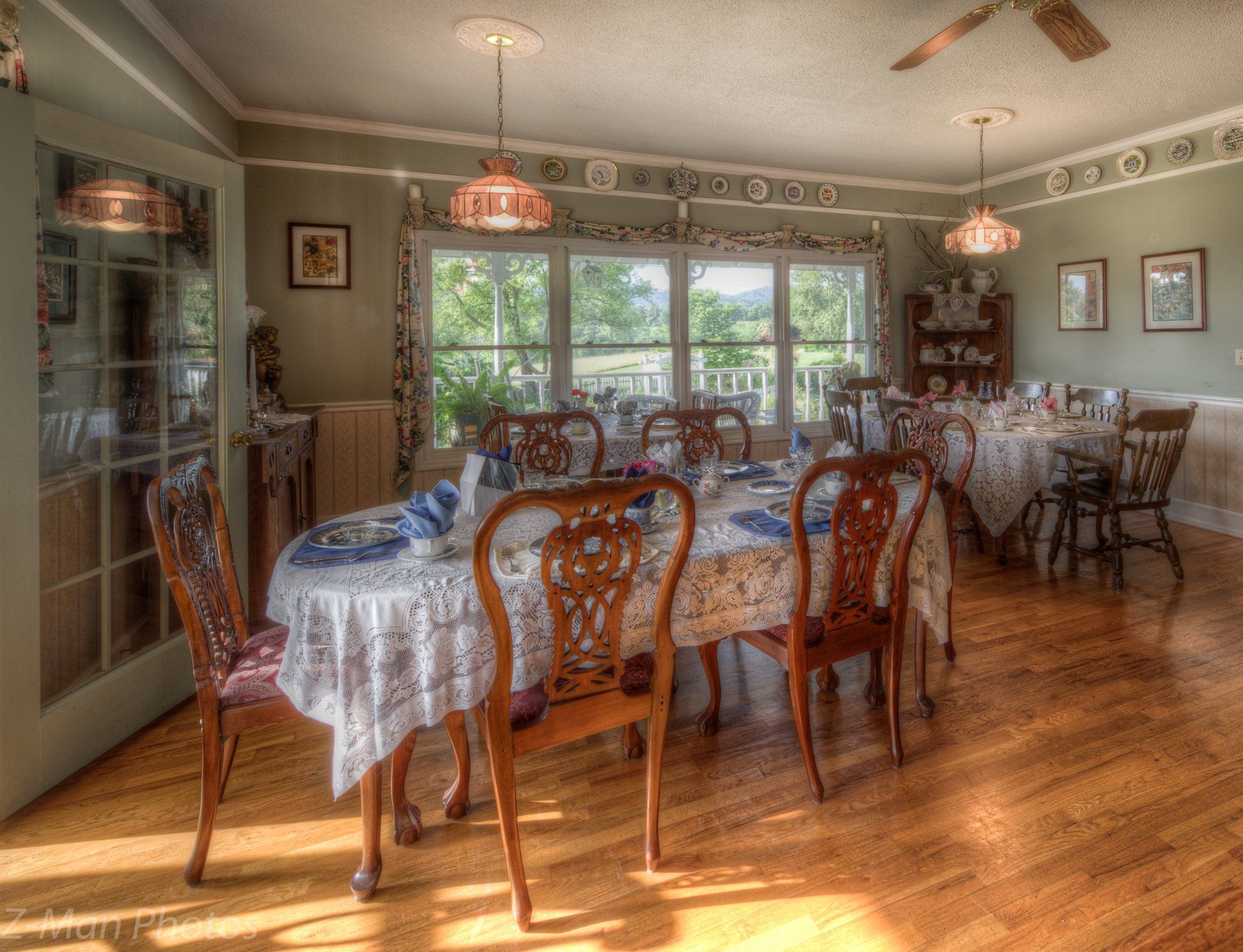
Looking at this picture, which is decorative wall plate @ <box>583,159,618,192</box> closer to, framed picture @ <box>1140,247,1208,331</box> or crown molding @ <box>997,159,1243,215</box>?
crown molding @ <box>997,159,1243,215</box>

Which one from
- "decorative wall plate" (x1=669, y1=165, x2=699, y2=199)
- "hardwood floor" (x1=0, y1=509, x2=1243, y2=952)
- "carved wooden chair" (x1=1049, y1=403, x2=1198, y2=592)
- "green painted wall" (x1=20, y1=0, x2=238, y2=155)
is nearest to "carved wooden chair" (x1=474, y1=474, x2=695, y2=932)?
"hardwood floor" (x1=0, y1=509, x2=1243, y2=952)

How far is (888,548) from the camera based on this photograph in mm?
2018

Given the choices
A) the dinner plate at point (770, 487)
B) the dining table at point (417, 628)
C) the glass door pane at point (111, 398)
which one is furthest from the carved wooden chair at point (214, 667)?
the dinner plate at point (770, 487)

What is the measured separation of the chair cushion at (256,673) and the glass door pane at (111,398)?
0.73 m

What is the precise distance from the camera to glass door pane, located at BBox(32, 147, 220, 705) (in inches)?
79.1

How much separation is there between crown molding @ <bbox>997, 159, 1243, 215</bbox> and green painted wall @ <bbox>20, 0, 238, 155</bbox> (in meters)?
5.91

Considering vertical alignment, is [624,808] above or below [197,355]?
below

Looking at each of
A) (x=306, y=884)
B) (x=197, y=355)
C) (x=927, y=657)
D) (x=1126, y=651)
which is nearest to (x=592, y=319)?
(x=197, y=355)

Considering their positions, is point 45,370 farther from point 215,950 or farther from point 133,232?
point 215,950

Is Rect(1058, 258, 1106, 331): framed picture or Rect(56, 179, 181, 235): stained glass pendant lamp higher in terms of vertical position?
Rect(1058, 258, 1106, 331): framed picture

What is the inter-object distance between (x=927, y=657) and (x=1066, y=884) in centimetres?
124

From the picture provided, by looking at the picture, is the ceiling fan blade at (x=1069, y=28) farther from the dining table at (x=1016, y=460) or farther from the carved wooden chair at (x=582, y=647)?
the carved wooden chair at (x=582, y=647)

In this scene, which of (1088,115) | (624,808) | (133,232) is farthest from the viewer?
(1088,115)

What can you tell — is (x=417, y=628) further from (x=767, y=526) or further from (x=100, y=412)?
(x=100, y=412)
